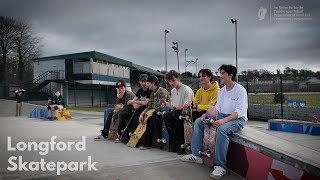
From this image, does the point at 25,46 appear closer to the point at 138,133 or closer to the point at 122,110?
the point at 122,110

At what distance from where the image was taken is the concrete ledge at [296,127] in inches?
351

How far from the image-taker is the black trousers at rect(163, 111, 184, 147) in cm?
610

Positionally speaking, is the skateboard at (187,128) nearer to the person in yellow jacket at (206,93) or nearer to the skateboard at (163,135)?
the person in yellow jacket at (206,93)

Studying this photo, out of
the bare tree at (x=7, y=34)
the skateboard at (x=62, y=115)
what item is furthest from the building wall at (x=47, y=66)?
the skateboard at (x=62, y=115)

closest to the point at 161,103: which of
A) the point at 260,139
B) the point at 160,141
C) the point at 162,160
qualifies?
the point at 160,141

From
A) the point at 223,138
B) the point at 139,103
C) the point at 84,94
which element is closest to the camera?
the point at 223,138

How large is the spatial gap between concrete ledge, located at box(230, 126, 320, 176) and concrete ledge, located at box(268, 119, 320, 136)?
16.9 ft

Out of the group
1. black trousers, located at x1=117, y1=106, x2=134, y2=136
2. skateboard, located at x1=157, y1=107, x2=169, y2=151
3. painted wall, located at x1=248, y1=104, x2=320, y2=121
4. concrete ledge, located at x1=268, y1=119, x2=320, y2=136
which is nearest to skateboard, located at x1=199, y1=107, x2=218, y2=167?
skateboard, located at x1=157, y1=107, x2=169, y2=151

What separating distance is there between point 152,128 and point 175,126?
704mm

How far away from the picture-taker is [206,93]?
5699 mm

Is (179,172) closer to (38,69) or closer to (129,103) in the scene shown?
(129,103)

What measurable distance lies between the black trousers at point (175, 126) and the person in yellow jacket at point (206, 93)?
51 cm

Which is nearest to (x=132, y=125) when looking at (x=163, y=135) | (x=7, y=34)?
(x=163, y=135)

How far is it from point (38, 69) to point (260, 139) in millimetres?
33452
